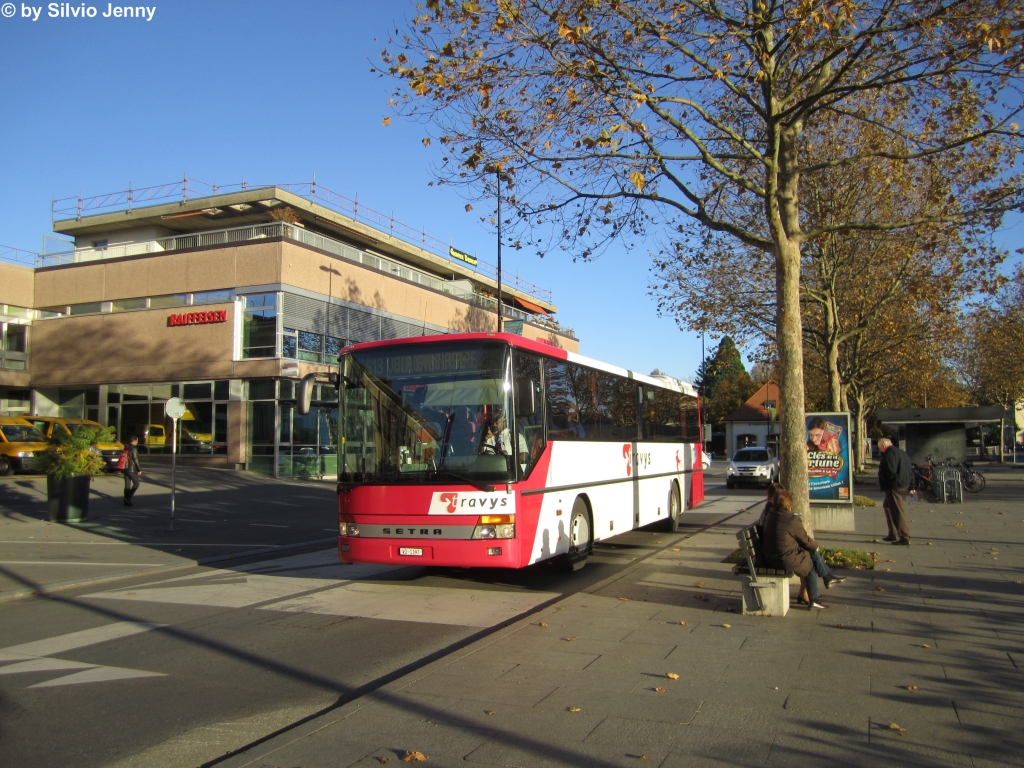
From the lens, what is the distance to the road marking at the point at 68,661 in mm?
6387

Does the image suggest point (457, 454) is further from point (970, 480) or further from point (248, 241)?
point (248, 241)

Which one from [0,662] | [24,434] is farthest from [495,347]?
[24,434]

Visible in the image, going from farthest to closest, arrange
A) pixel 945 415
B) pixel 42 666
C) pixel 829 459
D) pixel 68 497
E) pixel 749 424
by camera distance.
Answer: pixel 749 424, pixel 945 415, pixel 68 497, pixel 829 459, pixel 42 666

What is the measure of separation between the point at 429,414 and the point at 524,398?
1.14m

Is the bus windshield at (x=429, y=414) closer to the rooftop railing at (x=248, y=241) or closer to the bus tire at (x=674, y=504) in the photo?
the bus tire at (x=674, y=504)

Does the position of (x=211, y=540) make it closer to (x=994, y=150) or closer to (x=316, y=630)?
(x=316, y=630)

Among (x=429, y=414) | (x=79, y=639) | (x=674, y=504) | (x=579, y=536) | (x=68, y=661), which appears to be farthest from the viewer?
(x=674, y=504)

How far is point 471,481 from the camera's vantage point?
920 cm

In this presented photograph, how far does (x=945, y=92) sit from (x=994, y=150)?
8.09ft

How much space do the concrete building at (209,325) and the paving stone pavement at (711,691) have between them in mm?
25343

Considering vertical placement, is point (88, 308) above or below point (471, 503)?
above

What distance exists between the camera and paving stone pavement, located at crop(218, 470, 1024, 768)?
4.61 metres

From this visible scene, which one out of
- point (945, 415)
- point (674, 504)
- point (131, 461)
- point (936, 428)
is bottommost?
point (674, 504)

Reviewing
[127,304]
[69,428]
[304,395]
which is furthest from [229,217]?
[304,395]
